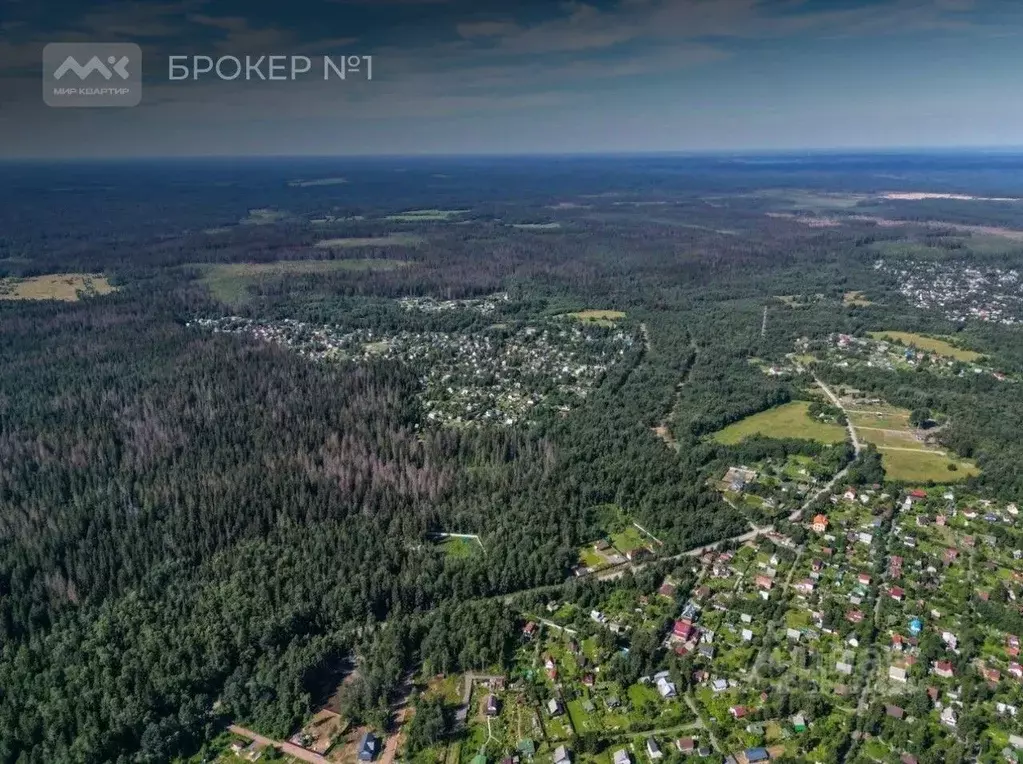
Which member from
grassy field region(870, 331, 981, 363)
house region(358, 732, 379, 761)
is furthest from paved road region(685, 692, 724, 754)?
grassy field region(870, 331, 981, 363)

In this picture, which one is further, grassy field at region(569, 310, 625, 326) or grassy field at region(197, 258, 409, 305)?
grassy field at region(197, 258, 409, 305)

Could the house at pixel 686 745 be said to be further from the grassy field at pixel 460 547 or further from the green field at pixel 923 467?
the green field at pixel 923 467

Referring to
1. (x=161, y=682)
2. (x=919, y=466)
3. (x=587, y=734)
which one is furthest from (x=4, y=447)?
(x=919, y=466)

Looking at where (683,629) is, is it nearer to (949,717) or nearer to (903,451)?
(949,717)

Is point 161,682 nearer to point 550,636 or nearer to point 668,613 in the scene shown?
point 550,636

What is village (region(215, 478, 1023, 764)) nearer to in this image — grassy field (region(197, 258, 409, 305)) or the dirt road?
the dirt road

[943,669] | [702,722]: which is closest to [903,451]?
[943,669]

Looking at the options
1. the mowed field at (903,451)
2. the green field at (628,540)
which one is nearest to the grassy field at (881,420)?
the mowed field at (903,451)
